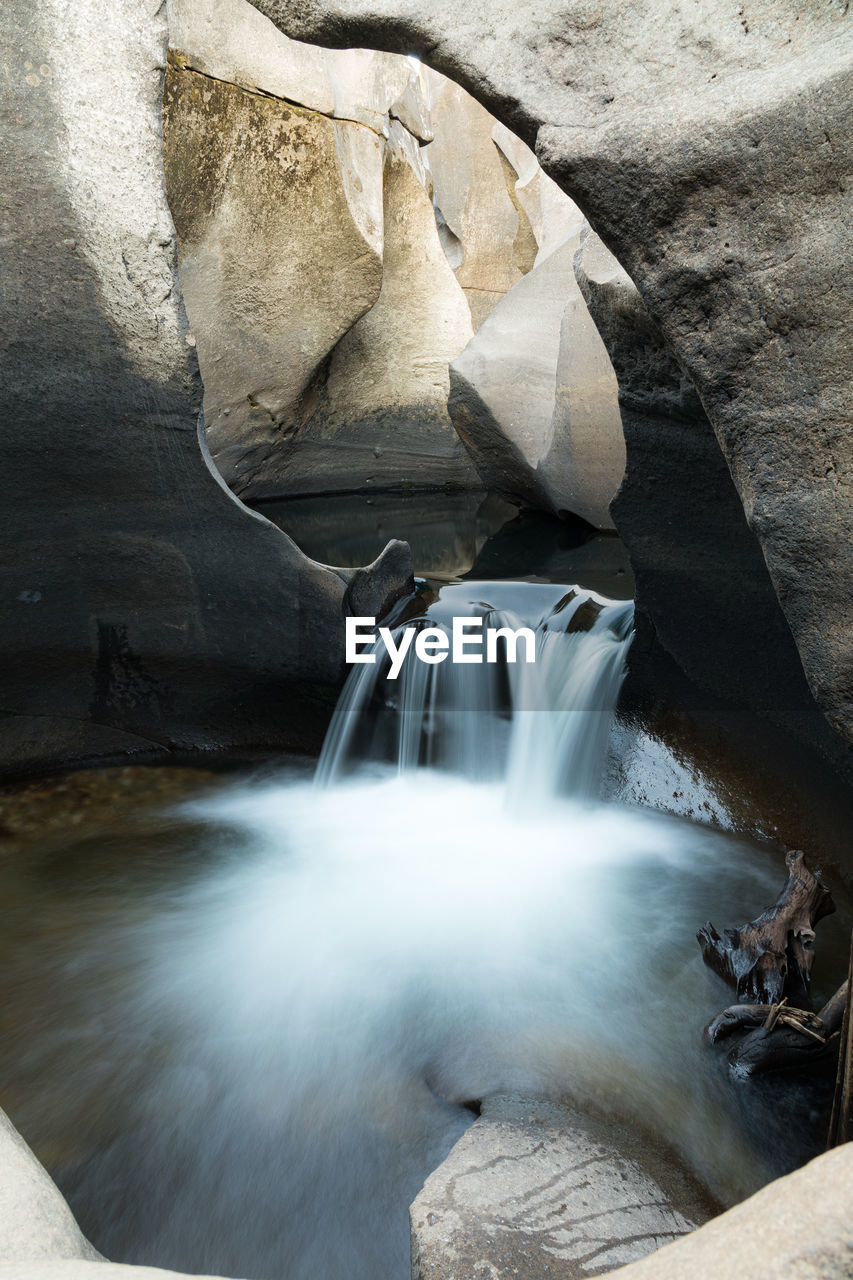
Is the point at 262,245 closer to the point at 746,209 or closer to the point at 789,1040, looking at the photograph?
the point at 746,209

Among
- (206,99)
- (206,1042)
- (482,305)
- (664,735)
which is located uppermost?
(482,305)

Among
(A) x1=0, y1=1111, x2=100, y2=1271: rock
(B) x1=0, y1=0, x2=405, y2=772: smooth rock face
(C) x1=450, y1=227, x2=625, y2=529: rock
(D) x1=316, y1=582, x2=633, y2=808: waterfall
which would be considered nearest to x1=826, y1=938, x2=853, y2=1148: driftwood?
(A) x1=0, y1=1111, x2=100, y2=1271: rock

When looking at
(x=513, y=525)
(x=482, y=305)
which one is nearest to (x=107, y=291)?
(x=513, y=525)

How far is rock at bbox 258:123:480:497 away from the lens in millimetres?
8305

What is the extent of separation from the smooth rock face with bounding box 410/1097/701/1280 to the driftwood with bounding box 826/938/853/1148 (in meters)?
0.29

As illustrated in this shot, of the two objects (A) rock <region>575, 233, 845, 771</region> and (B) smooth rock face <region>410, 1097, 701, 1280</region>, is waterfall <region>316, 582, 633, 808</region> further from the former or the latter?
(B) smooth rock face <region>410, 1097, 701, 1280</region>

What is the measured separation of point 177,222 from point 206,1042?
216 inches

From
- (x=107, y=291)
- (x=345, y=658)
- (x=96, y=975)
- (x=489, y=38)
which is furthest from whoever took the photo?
(x=345, y=658)

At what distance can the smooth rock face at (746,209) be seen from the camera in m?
1.47

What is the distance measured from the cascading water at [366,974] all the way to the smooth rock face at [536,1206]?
0.12 meters

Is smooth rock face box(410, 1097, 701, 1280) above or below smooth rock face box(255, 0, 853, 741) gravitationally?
below

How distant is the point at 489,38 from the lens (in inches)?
72.3

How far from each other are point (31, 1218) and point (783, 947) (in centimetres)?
170

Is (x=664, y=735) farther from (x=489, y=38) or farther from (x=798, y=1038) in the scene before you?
(x=489, y=38)
